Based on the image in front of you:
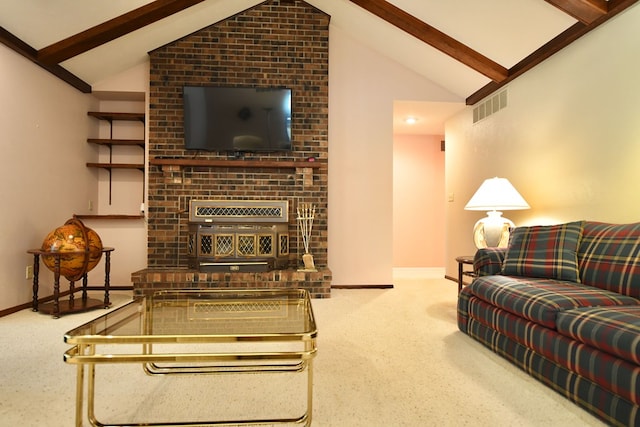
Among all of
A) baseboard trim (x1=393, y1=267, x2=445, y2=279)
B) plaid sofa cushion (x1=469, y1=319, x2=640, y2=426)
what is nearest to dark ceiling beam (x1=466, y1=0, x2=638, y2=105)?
plaid sofa cushion (x1=469, y1=319, x2=640, y2=426)

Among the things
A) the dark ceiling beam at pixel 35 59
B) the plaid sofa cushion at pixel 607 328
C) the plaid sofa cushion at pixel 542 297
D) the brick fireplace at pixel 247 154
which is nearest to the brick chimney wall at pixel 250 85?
the brick fireplace at pixel 247 154

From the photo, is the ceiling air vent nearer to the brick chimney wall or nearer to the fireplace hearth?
the brick chimney wall

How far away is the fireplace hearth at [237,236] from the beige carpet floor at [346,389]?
1.49m

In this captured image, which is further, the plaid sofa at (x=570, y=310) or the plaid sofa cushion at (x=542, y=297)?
the plaid sofa cushion at (x=542, y=297)

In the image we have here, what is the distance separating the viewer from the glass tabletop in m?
1.33

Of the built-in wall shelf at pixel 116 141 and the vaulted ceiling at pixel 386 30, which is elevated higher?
the vaulted ceiling at pixel 386 30

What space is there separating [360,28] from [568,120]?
240 centimetres

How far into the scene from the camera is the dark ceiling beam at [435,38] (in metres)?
3.60

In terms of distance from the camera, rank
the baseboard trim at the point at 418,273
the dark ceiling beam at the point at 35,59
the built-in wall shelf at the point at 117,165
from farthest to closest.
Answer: the baseboard trim at the point at 418,273 → the built-in wall shelf at the point at 117,165 → the dark ceiling beam at the point at 35,59

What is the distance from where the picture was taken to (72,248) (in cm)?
316

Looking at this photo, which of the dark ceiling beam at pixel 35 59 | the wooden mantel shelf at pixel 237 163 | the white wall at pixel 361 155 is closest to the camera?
the dark ceiling beam at pixel 35 59

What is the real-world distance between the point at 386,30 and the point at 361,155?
1.36 meters

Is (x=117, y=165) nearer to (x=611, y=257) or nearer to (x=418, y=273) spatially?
(x=418, y=273)

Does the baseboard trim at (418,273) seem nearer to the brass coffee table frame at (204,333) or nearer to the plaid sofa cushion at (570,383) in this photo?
the plaid sofa cushion at (570,383)
